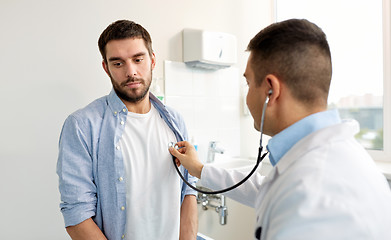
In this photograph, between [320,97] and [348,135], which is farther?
[320,97]

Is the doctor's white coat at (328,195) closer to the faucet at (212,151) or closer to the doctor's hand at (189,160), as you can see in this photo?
the doctor's hand at (189,160)

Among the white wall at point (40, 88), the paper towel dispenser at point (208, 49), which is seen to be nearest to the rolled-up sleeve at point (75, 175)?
the white wall at point (40, 88)

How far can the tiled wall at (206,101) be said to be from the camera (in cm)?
226

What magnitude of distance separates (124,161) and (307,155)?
28.7 inches

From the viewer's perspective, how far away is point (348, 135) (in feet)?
2.53

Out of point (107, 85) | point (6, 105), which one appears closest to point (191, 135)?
point (107, 85)

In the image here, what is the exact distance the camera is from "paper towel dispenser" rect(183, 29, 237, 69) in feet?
7.19

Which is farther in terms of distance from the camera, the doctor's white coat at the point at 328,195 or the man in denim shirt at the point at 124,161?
the man in denim shirt at the point at 124,161

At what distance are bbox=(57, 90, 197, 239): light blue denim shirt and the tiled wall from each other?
3.28ft

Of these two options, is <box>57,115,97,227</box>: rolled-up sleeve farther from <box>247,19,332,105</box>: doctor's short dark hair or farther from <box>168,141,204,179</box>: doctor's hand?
<box>247,19,332,105</box>: doctor's short dark hair

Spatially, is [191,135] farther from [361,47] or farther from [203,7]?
[361,47]

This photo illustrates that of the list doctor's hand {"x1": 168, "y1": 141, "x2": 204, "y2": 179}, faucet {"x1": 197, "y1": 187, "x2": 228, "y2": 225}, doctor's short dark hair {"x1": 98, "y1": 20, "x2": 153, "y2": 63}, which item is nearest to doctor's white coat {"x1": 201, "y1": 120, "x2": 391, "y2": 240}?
doctor's hand {"x1": 168, "y1": 141, "x2": 204, "y2": 179}

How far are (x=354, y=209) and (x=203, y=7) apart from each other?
6.84 ft

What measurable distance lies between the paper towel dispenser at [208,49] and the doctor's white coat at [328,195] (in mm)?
1511
